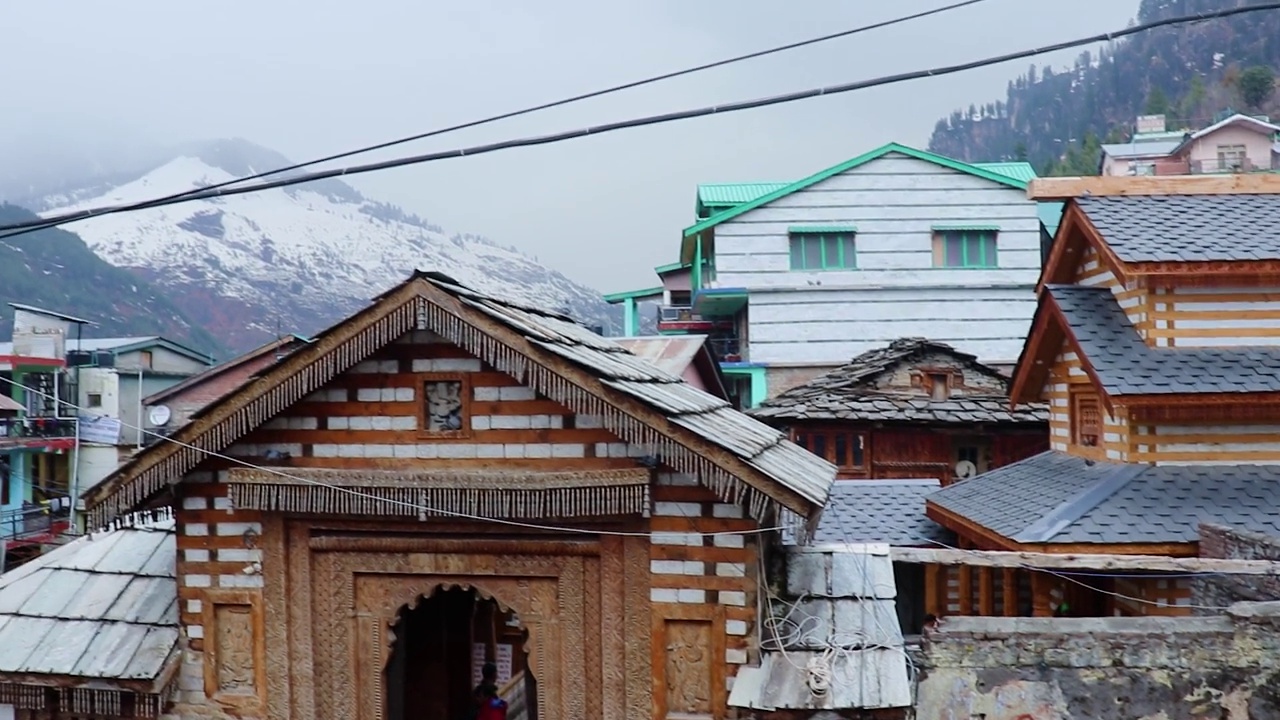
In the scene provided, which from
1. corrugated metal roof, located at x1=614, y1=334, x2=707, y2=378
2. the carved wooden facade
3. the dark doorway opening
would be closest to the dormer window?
corrugated metal roof, located at x1=614, y1=334, x2=707, y2=378

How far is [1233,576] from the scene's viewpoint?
11.4 m

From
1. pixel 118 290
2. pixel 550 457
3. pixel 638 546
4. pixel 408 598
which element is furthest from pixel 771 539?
pixel 118 290

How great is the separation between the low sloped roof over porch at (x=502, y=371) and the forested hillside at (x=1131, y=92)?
73327 millimetres

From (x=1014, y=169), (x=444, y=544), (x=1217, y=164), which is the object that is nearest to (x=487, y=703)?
(x=444, y=544)

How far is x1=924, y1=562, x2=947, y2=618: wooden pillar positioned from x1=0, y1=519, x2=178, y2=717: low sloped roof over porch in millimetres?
11545

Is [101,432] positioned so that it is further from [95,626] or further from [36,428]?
[95,626]

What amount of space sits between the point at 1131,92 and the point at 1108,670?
114 meters

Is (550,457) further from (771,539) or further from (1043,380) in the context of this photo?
(1043,380)

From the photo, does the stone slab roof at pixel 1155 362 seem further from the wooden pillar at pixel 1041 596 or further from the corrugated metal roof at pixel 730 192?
the corrugated metal roof at pixel 730 192

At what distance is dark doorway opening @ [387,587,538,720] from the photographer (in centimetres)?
1388

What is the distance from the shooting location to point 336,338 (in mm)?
9281

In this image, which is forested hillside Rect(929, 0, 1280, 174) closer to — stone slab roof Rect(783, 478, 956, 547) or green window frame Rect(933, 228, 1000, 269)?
green window frame Rect(933, 228, 1000, 269)

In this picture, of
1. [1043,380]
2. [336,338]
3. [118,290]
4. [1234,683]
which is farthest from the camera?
[118,290]

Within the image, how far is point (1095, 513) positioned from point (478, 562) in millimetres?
7439
